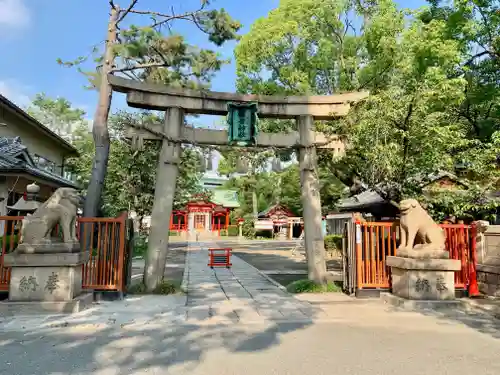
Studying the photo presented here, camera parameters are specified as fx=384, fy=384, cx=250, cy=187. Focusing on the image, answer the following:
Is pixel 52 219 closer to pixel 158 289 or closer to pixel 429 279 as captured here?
pixel 158 289

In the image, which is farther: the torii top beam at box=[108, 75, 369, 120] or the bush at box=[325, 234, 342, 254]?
the bush at box=[325, 234, 342, 254]

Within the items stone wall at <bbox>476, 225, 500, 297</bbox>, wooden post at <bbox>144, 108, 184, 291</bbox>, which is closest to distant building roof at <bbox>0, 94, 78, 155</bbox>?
wooden post at <bbox>144, 108, 184, 291</bbox>

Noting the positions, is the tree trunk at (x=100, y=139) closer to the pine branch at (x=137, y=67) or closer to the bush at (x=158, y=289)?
the pine branch at (x=137, y=67)

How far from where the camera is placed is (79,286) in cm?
790

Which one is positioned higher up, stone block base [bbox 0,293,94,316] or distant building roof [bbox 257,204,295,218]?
distant building roof [bbox 257,204,295,218]

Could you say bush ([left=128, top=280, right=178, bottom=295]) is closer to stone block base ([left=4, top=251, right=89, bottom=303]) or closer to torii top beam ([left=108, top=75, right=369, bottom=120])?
stone block base ([left=4, top=251, right=89, bottom=303])

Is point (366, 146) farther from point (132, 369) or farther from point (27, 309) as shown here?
point (27, 309)

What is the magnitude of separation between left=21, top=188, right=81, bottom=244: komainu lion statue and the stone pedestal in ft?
1.20

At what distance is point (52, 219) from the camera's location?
7.56m

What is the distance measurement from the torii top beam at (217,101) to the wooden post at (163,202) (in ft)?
1.16

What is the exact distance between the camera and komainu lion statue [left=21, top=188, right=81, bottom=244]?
295 inches

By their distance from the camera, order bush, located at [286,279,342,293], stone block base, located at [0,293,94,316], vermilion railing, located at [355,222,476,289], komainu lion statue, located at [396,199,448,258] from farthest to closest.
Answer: bush, located at [286,279,342,293] → vermilion railing, located at [355,222,476,289] → komainu lion statue, located at [396,199,448,258] → stone block base, located at [0,293,94,316]

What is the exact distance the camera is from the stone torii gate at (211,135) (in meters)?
9.38

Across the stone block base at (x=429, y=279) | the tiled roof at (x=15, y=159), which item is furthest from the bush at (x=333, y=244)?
the tiled roof at (x=15, y=159)
